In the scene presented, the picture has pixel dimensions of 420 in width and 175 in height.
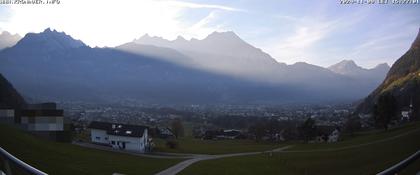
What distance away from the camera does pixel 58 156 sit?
244 inches

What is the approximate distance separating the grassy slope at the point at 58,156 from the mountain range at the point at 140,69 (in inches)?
58.3

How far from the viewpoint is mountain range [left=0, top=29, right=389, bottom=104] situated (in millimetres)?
7305

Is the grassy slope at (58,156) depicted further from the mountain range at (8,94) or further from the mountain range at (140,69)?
the mountain range at (8,94)

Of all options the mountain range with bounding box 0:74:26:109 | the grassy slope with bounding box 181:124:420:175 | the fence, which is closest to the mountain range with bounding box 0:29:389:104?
the mountain range with bounding box 0:74:26:109

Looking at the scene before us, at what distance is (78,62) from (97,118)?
3.75ft

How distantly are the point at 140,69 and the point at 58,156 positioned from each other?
4.33m

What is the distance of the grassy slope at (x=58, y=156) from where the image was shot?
4.82 meters

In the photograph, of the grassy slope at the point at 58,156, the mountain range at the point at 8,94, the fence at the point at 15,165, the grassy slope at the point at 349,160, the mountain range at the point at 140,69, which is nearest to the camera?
the fence at the point at 15,165

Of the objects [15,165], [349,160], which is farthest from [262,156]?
[15,165]

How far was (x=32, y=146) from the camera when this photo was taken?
5.21m

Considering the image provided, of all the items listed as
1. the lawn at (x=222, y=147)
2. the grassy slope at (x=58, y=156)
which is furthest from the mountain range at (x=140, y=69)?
the lawn at (x=222, y=147)

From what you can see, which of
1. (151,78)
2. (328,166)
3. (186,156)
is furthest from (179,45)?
(328,166)

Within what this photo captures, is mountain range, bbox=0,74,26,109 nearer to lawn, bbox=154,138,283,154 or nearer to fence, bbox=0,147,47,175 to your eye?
fence, bbox=0,147,47,175

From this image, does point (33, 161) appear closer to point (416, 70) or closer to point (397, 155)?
point (397, 155)
